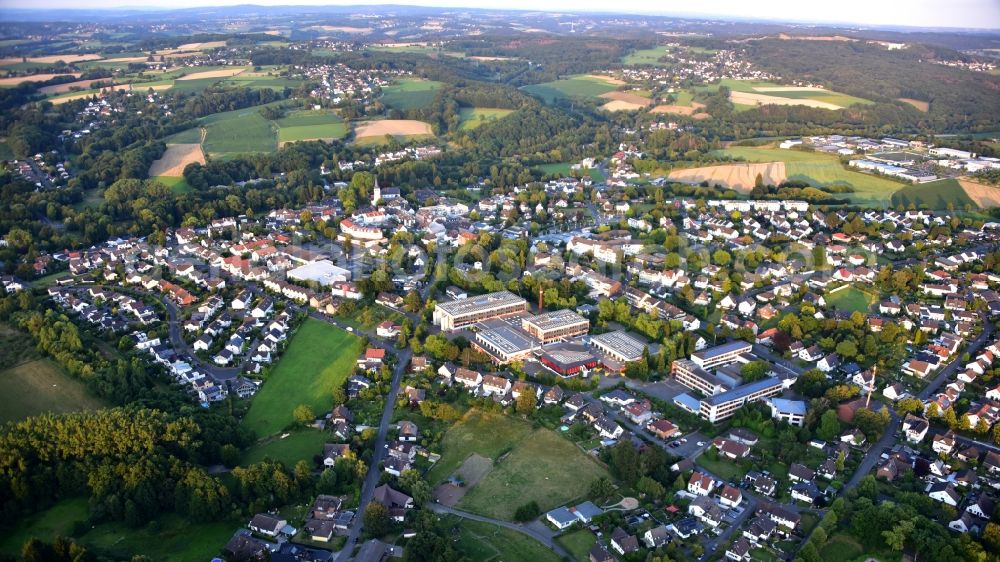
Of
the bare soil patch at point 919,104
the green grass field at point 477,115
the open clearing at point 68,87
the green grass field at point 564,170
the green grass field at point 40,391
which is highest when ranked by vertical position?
the bare soil patch at point 919,104

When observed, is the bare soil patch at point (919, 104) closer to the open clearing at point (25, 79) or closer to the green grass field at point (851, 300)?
the green grass field at point (851, 300)

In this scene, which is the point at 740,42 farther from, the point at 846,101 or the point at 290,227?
the point at 290,227

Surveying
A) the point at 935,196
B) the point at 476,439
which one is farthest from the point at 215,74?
the point at 476,439

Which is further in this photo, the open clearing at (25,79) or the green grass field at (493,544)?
the open clearing at (25,79)

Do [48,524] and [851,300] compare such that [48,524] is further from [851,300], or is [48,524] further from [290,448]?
[851,300]

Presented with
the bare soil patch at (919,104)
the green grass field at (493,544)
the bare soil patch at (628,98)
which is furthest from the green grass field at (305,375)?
the bare soil patch at (919,104)

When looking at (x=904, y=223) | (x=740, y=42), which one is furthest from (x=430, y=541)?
(x=740, y=42)
